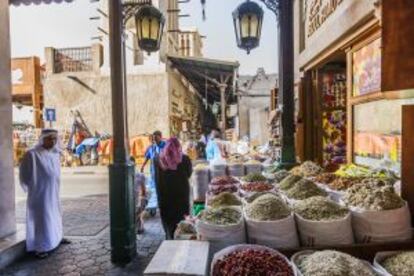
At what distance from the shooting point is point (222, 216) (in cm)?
275

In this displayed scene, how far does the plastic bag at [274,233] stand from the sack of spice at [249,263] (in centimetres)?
25

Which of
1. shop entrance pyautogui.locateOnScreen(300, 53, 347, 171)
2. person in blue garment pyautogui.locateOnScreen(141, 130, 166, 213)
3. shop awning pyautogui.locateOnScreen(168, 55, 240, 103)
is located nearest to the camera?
shop entrance pyautogui.locateOnScreen(300, 53, 347, 171)

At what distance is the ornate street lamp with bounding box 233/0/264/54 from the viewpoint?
562cm

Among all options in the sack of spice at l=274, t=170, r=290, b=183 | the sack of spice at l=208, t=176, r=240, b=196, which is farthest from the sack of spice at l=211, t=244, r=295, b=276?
the sack of spice at l=274, t=170, r=290, b=183

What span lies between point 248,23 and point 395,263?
428 centimetres

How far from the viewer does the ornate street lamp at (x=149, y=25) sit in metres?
5.92

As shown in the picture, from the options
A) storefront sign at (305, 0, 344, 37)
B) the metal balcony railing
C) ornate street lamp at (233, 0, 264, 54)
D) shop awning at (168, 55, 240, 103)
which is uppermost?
the metal balcony railing

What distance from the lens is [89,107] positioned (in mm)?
18312

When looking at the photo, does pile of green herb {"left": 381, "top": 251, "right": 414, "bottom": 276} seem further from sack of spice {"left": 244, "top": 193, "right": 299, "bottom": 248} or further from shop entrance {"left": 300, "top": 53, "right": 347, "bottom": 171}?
shop entrance {"left": 300, "top": 53, "right": 347, "bottom": 171}

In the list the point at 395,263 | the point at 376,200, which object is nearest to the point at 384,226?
the point at 376,200

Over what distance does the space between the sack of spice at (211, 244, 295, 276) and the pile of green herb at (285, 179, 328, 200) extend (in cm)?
108

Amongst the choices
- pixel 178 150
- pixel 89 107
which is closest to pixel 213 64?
pixel 89 107

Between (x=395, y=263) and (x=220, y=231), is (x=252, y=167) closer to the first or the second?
(x=220, y=231)

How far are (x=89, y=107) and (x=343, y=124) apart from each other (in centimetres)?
1405
